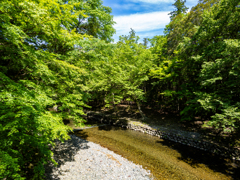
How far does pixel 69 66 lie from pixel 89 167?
583cm

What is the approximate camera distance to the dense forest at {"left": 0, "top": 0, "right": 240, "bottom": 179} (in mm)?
3105

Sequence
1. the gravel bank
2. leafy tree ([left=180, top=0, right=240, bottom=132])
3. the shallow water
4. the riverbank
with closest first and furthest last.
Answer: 1. the gravel bank
2. the shallow water
3. leafy tree ([left=180, top=0, right=240, bottom=132])
4. the riverbank

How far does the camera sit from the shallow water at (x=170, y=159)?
22.0 ft

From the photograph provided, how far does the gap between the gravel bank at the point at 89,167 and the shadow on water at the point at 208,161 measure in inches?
154

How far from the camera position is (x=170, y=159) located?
8062 mm

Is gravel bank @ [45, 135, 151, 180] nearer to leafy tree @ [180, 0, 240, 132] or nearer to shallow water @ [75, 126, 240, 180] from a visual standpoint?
shallow water @ [75, 126, 240, 180]

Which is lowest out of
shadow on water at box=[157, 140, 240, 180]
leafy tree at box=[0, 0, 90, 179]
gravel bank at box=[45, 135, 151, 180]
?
shadow on water at box=[157, 140, 240, 180]

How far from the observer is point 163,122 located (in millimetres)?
14773

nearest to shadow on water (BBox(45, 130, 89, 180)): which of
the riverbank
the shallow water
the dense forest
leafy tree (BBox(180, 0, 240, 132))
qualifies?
the dense forest

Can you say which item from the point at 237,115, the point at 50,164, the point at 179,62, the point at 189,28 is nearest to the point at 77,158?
the point at 50,164

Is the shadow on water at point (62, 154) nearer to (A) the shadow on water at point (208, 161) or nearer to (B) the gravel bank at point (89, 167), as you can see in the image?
(B) the gravel bank at point (89, 167)

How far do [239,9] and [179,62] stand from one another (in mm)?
6283

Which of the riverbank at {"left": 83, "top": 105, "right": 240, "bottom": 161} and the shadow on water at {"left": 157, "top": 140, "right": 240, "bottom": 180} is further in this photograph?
the riverbank at {"left": 83, "top": 105, "right": 240, "bottom": 161}

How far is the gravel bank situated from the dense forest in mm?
1286
